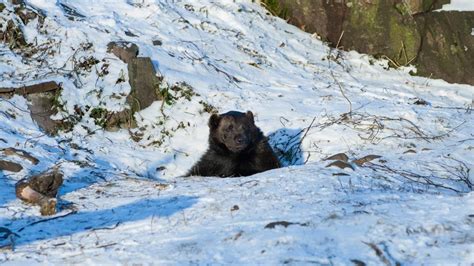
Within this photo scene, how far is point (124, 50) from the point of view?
1094 cm

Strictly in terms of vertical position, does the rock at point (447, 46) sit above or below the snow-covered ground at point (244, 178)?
above

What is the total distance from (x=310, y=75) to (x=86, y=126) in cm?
426

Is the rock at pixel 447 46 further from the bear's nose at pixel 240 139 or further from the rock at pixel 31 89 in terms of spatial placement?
the rock at pixel 31 89

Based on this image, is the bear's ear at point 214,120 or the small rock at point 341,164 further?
the bear's ear at point 214,120

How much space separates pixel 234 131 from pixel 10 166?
2.73 m

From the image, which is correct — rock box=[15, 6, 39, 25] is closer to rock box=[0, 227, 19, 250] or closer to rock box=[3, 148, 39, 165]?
rock box=[3, 148, 39, 165]

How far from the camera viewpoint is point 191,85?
11094mm

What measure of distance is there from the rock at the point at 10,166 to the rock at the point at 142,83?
2.98 meters

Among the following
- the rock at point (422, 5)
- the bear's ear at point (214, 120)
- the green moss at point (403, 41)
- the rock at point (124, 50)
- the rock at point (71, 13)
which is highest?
the rock at point (422, 5)

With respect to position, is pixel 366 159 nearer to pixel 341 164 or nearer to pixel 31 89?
pixel 341 164

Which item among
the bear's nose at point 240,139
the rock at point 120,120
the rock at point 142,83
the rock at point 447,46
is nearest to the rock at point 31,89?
the rock at point 120,120

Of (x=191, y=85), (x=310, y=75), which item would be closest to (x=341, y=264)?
(x=191, y=85)

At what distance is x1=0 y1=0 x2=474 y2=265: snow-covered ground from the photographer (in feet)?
14.7

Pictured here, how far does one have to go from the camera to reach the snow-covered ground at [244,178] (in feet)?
14.7
